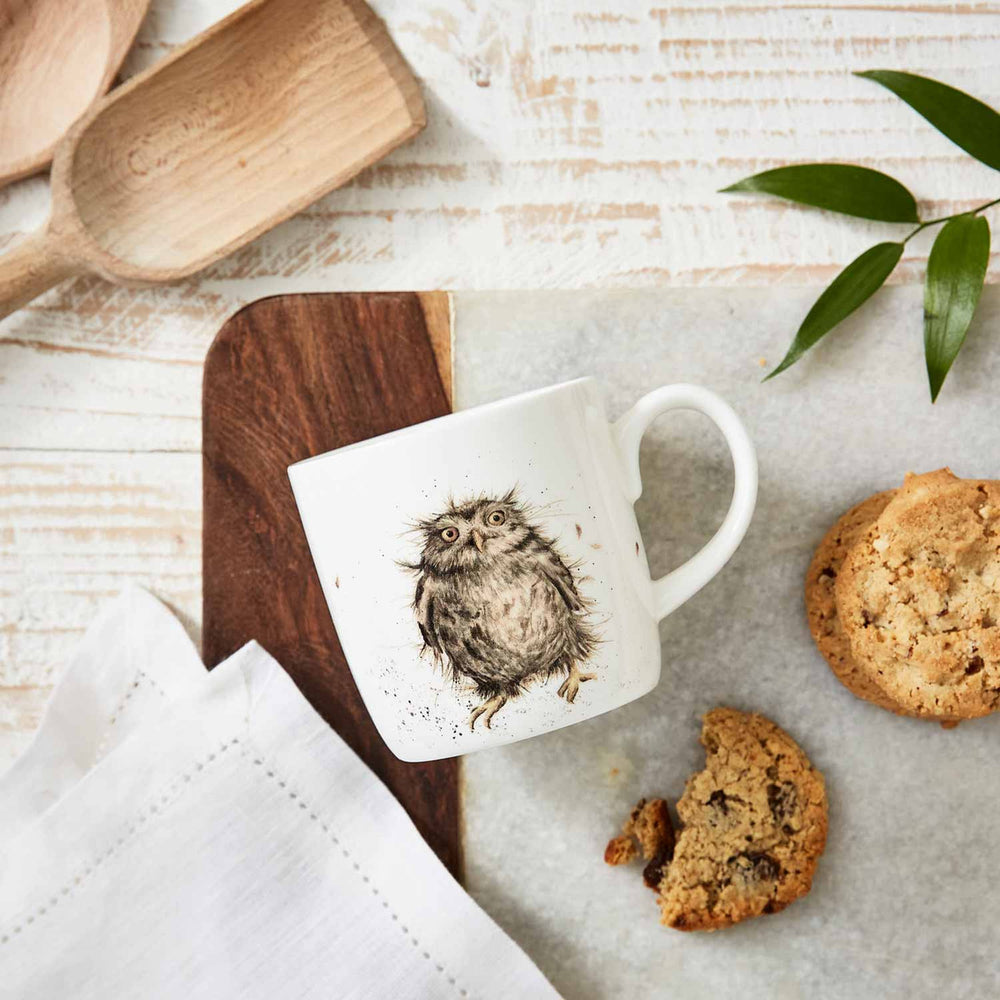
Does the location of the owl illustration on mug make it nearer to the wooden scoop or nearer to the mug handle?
the mug handle

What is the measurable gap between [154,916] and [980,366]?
873mm

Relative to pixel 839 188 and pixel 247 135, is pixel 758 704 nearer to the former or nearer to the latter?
pixel 839 188

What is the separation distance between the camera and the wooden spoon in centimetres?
83

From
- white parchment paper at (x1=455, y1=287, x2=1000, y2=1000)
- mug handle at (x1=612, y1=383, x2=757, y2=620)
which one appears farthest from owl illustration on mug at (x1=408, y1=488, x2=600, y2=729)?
white parchment paper at (x1=455, y1=287, x2=1000, y2=1000)

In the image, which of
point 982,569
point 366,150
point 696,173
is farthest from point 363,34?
point 982,569

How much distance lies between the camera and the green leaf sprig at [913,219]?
80cm

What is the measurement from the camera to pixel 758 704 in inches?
32.6

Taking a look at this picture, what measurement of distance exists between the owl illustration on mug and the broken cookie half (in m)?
0.24

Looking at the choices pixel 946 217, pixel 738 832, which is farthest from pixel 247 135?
pixel 738 832

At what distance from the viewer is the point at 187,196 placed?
0.83 meters

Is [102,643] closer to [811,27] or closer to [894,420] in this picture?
[894,420]

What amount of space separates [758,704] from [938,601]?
0.19 meters

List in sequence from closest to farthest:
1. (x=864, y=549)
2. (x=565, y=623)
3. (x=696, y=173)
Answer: (x=565, y=623), (x=864, y=549), (x=696, y=173)

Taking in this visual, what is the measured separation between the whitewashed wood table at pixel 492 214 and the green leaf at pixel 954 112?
0.11 feet
